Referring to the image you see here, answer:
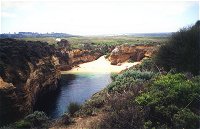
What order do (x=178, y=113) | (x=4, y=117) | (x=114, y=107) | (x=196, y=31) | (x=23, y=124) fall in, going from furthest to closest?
(x=4, y=117) → (x=196, y=31) → (x=23, y=124) → (x=114, y=107) → (x=178, y=113)

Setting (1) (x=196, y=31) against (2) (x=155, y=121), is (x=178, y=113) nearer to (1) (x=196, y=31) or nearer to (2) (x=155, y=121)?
(2) (x=155, y=121)

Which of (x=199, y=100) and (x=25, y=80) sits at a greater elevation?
(x=199, y=100)

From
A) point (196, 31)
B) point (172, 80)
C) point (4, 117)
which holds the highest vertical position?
point (196, 31)

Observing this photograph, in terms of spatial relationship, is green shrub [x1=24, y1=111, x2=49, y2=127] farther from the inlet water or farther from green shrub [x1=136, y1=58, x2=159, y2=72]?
green shrub [x1=136, y1=58, x2=159, y2=72]

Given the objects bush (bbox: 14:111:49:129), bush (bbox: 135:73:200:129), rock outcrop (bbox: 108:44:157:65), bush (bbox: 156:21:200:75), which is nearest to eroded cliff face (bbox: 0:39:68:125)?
bush (bbox: 14:111:49:129)

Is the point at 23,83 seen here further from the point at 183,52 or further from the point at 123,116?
the point at 123,116

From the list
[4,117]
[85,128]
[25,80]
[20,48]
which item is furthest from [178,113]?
[20,48]
